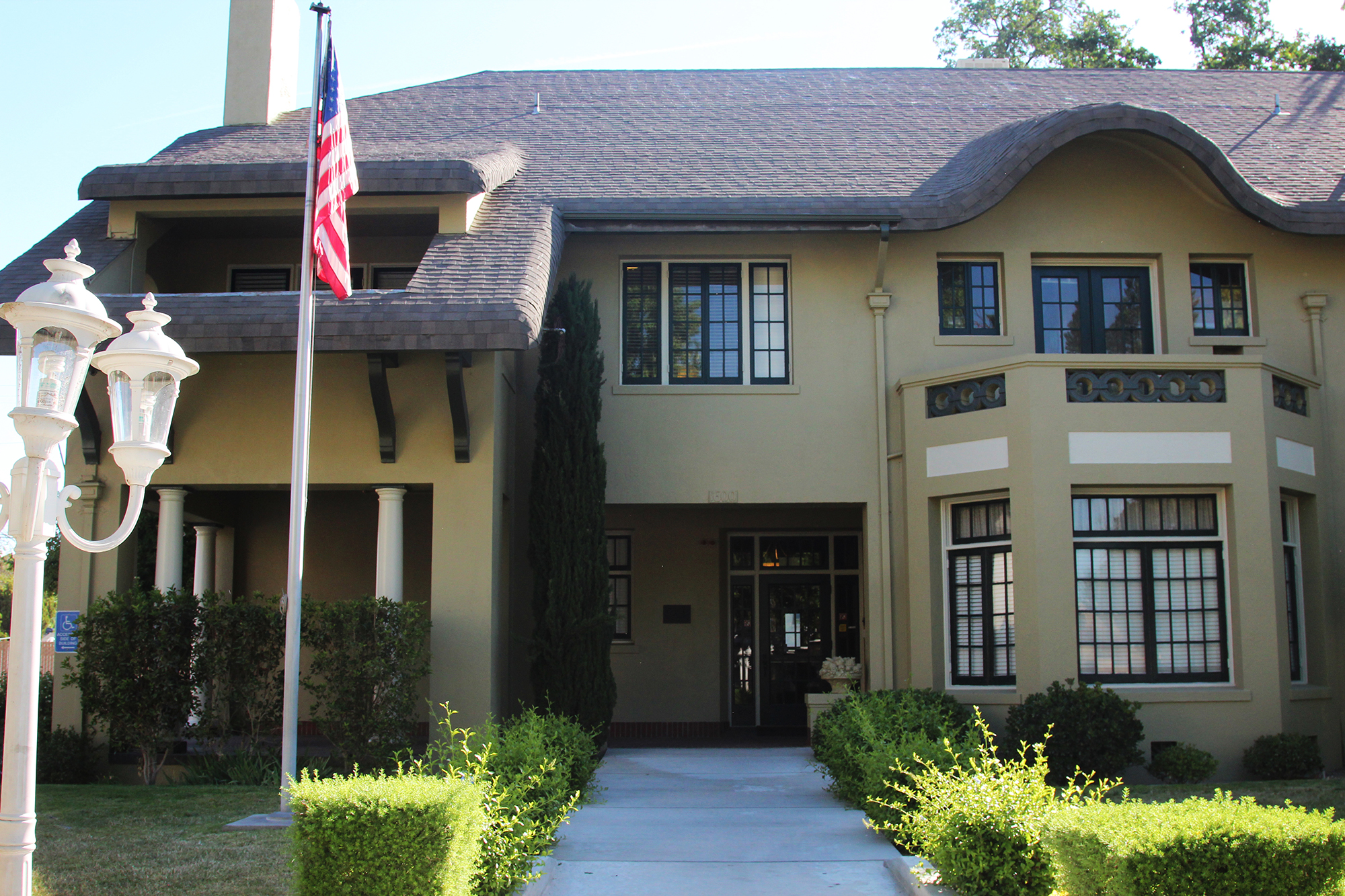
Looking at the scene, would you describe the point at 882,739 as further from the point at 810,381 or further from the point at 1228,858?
the point at 810,381

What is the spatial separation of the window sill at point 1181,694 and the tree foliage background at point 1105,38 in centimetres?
2064

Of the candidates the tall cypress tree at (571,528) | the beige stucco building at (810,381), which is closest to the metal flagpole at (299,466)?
the beige stucco building at (810,381)

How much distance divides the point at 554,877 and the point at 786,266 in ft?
28.0

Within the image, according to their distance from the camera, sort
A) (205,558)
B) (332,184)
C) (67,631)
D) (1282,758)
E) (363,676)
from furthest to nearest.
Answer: (205,558)
(67,631)
(1282,758)
(363,676)
(332,184)

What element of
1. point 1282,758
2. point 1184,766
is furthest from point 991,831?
point 1282,758

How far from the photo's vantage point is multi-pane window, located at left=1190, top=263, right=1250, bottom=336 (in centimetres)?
1388

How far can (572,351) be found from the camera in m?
12.8

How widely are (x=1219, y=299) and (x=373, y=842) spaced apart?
1217 cm

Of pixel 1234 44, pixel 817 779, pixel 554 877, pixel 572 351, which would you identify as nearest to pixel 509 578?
pixel 572 351

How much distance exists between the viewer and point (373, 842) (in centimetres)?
562

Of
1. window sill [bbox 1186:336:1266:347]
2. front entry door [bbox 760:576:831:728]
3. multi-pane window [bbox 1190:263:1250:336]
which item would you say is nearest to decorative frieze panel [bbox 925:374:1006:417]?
window sill [bbox 1186:336:1266:347]

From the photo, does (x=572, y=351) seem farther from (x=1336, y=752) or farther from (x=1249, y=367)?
(x=1336, y=752)

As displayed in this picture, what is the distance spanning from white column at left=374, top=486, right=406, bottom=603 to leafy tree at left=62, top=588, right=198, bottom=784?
179cm

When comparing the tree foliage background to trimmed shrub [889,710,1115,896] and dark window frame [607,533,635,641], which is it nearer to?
dark window frame [607,533,635,641]
